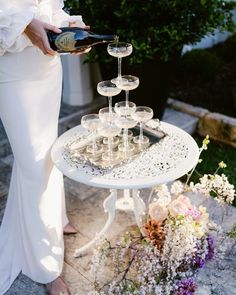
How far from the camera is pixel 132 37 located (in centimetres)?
316

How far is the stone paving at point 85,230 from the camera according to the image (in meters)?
2.19

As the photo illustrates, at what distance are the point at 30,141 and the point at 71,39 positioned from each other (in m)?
0.49

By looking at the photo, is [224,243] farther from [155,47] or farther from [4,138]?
[4,138]

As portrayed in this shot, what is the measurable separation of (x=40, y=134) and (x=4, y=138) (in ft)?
5.50

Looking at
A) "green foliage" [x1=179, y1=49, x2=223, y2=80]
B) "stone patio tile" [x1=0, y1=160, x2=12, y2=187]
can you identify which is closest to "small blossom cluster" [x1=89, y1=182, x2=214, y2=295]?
"stone patio tile" [x1=0, y1=160, x2=12, y2=187]

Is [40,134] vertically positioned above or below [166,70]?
above

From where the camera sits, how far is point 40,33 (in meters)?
1.65

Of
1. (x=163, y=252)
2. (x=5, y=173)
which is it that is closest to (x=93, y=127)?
(x=163, y=252)

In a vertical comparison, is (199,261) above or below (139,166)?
below

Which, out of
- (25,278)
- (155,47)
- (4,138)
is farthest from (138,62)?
(25,278)

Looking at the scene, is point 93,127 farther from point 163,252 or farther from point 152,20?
point 152,20

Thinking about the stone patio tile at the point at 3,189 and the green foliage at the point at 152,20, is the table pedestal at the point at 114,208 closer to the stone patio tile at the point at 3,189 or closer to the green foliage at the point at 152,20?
the stone patio tile at the point at 3,189

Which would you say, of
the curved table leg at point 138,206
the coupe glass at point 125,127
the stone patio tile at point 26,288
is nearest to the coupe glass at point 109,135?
the coupe glass at point 125,127

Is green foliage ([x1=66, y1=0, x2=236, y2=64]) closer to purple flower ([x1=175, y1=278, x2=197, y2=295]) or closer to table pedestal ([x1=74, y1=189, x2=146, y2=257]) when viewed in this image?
table pedestal ([x1=74, y1=189, x2=146, y2=257])
